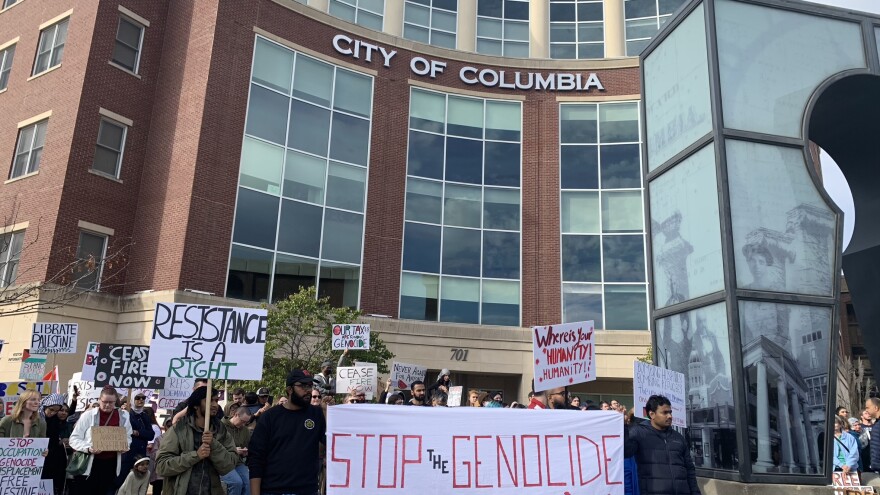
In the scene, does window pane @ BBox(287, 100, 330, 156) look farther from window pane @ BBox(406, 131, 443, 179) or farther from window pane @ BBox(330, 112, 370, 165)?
window pane @ BBox(406, 131, 443, 179)

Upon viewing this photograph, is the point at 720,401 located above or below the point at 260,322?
below

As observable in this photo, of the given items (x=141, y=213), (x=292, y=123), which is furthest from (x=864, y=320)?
(x=141, y=213)

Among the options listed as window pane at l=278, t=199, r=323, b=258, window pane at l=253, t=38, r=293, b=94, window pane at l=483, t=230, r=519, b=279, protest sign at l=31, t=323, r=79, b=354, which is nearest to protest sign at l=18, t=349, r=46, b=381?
protest sign at l=31, t=323, r=79, b=354

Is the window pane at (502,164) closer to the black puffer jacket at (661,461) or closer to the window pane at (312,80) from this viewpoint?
the window pane at (312,80)

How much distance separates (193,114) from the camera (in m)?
23.7

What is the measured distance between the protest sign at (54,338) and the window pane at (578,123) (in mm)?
20673

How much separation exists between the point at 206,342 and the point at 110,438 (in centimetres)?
371

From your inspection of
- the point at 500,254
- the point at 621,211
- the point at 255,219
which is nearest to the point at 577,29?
the point at 621,211

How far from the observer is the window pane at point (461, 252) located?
27156 mm

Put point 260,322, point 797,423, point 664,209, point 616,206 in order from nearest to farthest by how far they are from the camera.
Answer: point 260,322 → point 797,423 → point 664,209 → point 616,206

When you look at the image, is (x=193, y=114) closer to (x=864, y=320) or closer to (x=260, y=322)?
(x=260, y=322)

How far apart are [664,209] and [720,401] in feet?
11.1

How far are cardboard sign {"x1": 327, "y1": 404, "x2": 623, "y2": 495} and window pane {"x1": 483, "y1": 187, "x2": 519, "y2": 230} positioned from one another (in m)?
21.1

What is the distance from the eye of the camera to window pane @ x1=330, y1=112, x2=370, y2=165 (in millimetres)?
26531
